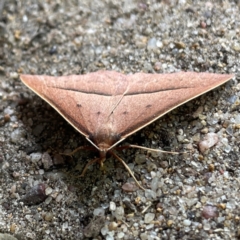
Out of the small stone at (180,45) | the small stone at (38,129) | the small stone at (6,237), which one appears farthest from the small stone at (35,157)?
the small stone at (180,45)

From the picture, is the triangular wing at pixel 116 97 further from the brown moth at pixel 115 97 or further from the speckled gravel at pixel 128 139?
the speckled gravel at pixel 128 139

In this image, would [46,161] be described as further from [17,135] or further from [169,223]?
[169,223]

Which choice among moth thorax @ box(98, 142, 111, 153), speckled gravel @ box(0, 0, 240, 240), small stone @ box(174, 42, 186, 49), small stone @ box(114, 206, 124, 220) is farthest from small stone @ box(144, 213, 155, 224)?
small stone @ box(174, 42, 186, 49)

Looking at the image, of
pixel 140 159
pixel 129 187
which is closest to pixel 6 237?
pixel 129 187

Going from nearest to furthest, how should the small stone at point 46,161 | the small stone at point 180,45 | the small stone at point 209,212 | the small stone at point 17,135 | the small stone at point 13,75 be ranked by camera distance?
the small stone at point 209,212 < the small stone at point 46,161 < the small stone at point 17,135 < the small stone at point 180,45 < the small stone at point 13,75

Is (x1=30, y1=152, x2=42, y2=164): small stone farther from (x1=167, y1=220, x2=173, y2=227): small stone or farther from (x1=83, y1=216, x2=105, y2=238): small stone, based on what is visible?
(x1=167, y1=220, x2=173, y2=227): small stone

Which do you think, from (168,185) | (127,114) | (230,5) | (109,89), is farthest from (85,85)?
(230,5)

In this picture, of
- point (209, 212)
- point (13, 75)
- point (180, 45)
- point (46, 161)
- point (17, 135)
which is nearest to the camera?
point (209, 212)
